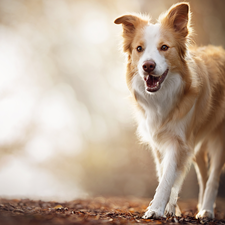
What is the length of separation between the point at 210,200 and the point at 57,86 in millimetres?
7971

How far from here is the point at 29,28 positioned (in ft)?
33.2

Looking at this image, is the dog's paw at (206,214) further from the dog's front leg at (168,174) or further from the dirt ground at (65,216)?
the dog's front leg at (168,174)

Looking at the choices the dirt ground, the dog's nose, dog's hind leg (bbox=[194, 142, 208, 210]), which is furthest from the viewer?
dog's hind leg (bbox=[194, 142, 208, 210])

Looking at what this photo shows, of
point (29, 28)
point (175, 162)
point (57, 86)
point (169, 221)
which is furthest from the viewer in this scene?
point (57, 86)

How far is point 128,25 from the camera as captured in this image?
13.2ft

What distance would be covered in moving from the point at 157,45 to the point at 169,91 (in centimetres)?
62

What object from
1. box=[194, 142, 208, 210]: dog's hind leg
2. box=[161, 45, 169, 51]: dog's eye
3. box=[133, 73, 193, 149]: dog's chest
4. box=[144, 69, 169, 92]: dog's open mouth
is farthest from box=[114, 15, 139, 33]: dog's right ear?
box=[194, 142, 208, 210]: dog's hind leg

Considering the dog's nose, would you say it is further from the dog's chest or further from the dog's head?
the dog's chest

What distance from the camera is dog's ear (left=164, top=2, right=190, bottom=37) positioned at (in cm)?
368

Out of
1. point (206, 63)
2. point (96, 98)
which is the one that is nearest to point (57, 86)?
point (96, 98)

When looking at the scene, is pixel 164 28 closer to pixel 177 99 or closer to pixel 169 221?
pixel 177 99

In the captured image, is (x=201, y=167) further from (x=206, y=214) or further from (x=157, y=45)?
(x=157, y=45)

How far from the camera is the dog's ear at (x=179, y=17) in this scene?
368 centimetres

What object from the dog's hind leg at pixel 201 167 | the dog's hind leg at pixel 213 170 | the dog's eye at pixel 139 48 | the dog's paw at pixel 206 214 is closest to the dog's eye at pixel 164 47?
the dog's eye at pixel 139 48
